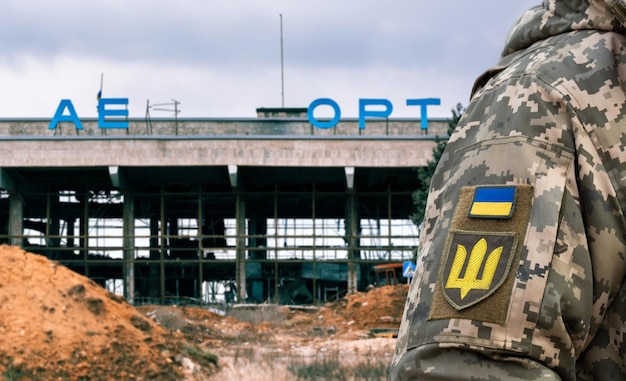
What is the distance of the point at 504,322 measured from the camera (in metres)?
1.78

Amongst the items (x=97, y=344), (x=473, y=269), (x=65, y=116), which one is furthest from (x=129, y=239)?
(x=473, y=269)

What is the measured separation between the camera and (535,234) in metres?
1.83

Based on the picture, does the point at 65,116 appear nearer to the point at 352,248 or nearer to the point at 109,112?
the point at 109,112

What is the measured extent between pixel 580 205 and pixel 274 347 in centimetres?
2183

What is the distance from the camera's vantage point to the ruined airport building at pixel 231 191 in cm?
4100

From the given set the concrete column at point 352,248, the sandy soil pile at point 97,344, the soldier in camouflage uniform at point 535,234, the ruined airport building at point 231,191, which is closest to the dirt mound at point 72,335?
the sandy soil pile at point 97,344

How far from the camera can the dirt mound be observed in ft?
55.3

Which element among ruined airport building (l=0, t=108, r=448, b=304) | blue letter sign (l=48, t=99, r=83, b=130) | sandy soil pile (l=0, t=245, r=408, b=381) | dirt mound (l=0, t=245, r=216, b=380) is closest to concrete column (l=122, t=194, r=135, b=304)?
ruined airport building (l=0, t=108, r=448, b=304)

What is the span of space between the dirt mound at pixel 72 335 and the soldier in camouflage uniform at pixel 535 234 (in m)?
15.1

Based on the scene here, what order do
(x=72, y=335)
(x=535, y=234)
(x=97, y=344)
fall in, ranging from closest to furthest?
(x=535, y=234) < (x=97, y=344) < (x=72, y=335)

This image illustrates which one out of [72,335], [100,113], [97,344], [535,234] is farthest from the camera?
[100,113]

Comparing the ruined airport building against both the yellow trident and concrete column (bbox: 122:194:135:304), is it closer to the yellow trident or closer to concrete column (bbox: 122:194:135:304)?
concrete column (bbox: 122:194:135:304)

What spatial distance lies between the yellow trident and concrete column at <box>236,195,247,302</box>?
4077 centimetres

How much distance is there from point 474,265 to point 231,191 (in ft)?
141
